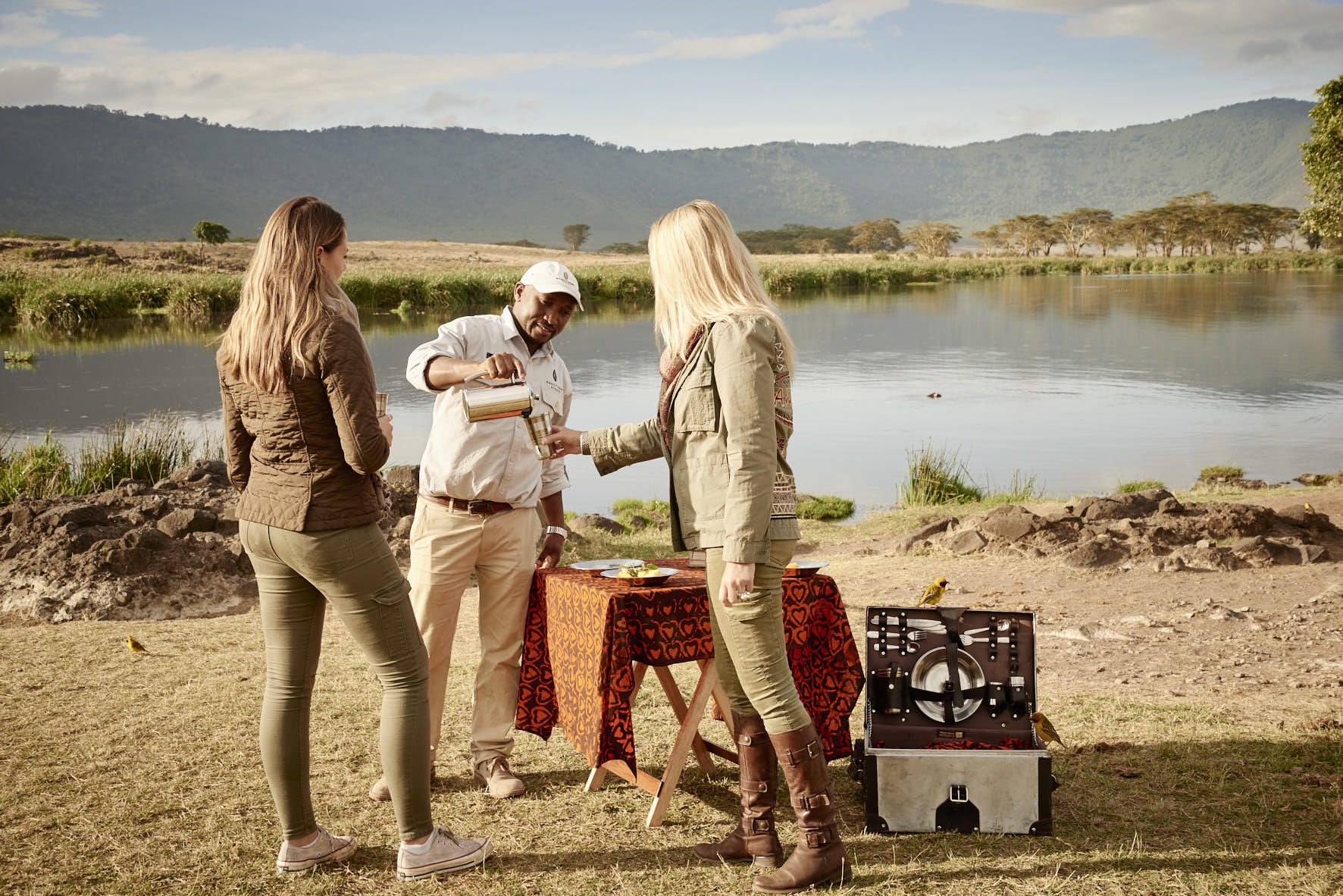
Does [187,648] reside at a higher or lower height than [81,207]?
lower

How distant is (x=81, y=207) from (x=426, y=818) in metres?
189

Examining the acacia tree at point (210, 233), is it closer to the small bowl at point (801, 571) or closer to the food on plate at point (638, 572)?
the food on plate at point (638, 572)

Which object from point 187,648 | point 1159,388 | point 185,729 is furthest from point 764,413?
point 1159,388

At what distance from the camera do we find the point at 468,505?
129 inches

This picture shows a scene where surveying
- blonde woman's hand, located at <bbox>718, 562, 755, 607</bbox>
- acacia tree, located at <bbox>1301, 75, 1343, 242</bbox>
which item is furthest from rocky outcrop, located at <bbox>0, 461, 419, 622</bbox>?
acacia tree, located at <bbox>1301, 75, 1343, 242</bbox>

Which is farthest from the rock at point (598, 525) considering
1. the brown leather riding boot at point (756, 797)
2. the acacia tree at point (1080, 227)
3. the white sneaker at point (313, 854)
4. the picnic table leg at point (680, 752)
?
the acacia tree at point (1080, 227)

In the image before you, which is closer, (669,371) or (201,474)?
(669,371)

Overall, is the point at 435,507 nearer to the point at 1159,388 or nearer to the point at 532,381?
the point at 532,381

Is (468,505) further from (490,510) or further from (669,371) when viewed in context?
(669,371)

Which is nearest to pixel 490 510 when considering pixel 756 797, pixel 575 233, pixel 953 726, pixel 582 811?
pixel 582 811

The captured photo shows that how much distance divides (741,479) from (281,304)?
1.16 metres

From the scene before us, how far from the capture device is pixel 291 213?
2449mm

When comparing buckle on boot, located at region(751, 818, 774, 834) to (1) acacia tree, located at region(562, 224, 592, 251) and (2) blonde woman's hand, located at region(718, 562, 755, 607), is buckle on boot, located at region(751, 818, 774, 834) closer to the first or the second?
(2) blonde woman's hand, located at region(718, 562, 755, 607)

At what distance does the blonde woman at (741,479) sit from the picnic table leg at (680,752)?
1.07ft
